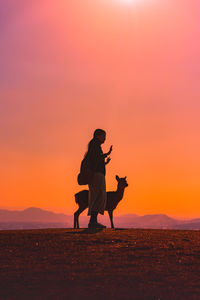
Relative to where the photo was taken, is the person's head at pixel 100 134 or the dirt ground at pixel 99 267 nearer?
the dirt ground at pixel 99 267

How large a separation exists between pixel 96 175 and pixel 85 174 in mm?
407

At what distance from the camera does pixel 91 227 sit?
605 inches

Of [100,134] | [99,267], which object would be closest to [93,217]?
[100,134]

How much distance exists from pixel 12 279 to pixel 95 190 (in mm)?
7020

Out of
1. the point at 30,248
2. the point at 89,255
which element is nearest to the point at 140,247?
the point at 89,255

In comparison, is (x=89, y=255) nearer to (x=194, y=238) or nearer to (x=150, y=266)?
(x=150, y=266)

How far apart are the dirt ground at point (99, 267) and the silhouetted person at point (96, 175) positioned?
1.65 metres

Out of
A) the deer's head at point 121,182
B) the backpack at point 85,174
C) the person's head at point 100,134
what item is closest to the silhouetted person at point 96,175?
the person's head at point 100,134

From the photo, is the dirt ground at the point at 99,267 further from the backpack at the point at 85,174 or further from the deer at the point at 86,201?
the deer at the point at 86,201

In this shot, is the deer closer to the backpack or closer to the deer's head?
the deer's head

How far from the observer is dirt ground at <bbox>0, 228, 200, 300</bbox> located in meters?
7.91

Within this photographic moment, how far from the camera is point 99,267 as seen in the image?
951 cm

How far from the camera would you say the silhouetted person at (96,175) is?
15.3m

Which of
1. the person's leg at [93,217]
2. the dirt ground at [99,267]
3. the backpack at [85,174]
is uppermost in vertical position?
the backpack at [85,174]
